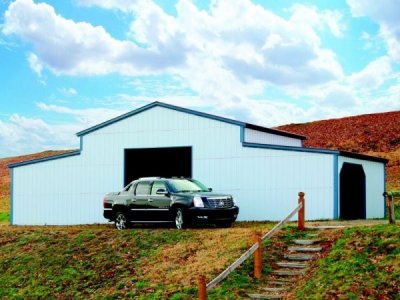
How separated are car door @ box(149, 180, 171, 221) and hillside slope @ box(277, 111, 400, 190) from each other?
3147 cm

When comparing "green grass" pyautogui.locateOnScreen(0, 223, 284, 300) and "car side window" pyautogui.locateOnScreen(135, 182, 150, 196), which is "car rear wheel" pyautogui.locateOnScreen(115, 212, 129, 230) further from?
"green grass" pyautogui.locateOnScreen(0, 223, 284, 300)

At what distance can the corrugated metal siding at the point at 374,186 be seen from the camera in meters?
31.2

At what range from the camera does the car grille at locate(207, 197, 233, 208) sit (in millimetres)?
23922

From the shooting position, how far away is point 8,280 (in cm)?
2208

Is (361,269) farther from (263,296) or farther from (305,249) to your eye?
(305,249)

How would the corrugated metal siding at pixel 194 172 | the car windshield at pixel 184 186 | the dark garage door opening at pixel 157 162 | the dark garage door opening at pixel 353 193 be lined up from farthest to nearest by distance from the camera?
1. the dark garage door opening at pixel 157 162
2. the dark garage door opening at pixel 353 193
3. the corrugated metal siding at pixel 194 172
4. the car windshield at pixel 184 186

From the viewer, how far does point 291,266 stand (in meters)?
18.2

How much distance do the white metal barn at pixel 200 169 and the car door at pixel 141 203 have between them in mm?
4409

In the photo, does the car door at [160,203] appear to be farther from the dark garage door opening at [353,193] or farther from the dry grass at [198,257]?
the dark garage door opening at [353,193]

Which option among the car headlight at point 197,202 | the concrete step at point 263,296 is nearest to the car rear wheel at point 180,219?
the car headlight at point 197,202

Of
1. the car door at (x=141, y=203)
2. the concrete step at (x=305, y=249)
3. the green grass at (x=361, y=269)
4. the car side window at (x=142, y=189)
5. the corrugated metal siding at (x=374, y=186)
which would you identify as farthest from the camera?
the corrugated metal siding at (x=374, y=186)

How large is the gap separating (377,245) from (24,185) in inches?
836

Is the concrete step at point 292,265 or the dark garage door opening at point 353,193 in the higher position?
the dark garage door opening at point 353,193

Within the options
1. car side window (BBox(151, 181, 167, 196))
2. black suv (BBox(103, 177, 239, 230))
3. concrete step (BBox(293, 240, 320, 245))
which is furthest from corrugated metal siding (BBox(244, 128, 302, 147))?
concrete step (BBox(293, 240, 320, 245))
